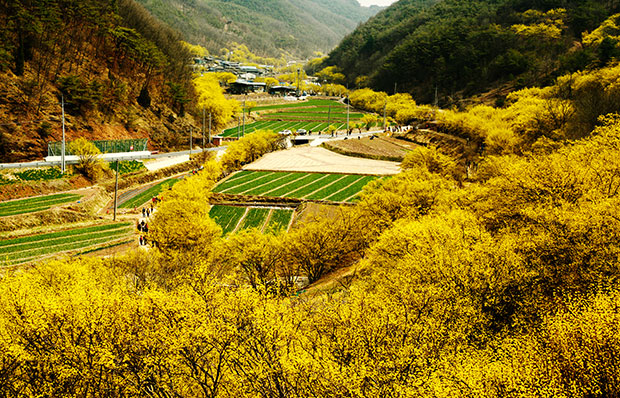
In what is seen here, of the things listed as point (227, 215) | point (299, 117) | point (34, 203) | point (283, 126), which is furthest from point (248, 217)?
point (299, 117)

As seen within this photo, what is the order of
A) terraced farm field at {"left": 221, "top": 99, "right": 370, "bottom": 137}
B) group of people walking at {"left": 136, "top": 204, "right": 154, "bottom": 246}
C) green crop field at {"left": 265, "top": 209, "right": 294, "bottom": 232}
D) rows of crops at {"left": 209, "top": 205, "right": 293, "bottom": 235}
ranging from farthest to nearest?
terraced farm field at {"left": 221, "top": 99, "right": 370, "bottom": 137} → green crop field at {"left": 265, "top": 209, "right": 294, "bottom": 232} → rows of crops at {"left": 209, "top": 205, "right": 293, "bottom": 235} → group of people walking at {"left": 136, "top": 204, "right": 154, "bottom": 246}

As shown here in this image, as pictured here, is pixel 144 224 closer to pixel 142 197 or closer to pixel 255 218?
pixel 255 218

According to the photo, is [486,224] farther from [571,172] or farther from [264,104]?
[264,104]

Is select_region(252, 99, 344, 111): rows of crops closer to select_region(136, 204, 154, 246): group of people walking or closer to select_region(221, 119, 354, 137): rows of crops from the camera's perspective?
select_region(221, 119, 354, 137): rows of crops

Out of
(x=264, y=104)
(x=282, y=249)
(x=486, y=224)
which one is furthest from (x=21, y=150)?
(x=264, y=104)

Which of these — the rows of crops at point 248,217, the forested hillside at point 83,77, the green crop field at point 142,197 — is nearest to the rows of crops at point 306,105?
the forested hillside at point 83,77

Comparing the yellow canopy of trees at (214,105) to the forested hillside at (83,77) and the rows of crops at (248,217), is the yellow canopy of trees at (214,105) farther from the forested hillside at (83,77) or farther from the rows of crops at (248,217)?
the rows of crops at (248,217)

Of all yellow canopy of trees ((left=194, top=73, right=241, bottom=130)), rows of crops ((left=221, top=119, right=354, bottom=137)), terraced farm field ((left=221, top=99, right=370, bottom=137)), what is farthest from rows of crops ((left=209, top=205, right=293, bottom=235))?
rows of crops ((left=221, top=119, right=354, bottom=137))
